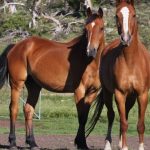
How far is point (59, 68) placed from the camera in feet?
42.5

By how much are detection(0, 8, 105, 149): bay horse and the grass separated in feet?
12.7

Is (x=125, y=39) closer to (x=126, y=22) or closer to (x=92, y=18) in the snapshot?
(x=126, y=22)

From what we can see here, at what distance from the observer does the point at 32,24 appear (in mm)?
44188

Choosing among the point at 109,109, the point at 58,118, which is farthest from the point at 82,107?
the point at 58,118

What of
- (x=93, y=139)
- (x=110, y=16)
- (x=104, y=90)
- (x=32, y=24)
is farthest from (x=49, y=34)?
(x=104, y=90)

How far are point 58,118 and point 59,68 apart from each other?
9341 mm

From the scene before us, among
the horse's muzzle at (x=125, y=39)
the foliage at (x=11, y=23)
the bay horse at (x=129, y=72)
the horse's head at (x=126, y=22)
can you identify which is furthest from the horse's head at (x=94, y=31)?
the foliage at (x=11, y=23)

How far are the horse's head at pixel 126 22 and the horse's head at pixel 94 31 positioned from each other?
1.46 meters

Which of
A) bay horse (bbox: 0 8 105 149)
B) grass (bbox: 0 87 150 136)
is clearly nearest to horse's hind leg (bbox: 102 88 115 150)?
bay horse (bbox: 0 8 105 149)

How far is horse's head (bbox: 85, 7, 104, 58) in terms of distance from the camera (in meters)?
12.0

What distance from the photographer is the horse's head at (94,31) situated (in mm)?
12047

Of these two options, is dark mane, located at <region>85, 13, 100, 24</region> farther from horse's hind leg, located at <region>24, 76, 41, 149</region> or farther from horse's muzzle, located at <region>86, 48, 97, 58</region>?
horse's hind leg, located at <region>24, 76, 41, 149</region>

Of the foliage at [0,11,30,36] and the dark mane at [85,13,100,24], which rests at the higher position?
the dark mane at [85,13,100,24]

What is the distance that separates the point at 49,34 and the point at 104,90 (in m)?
31.8
